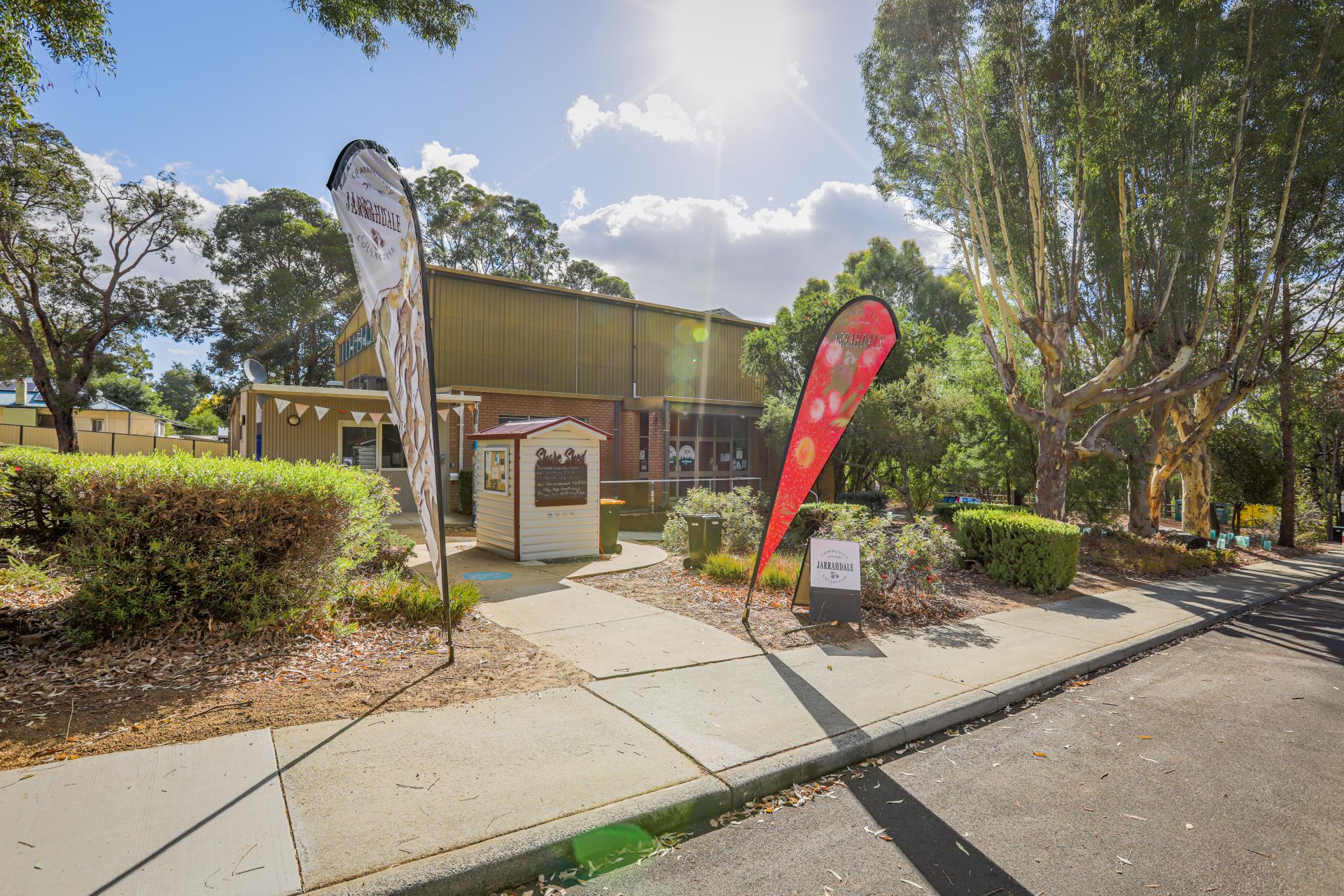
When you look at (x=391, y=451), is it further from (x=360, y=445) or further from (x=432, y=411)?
(x=432, y=411)

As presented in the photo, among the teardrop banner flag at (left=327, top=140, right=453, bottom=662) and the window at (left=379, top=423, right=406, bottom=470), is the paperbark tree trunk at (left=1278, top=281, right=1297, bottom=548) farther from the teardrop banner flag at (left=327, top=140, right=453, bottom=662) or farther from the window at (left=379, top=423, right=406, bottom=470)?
the window at (left=379, top=423, right=406, bottom=470)

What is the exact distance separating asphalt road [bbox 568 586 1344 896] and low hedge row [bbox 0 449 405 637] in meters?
4.03

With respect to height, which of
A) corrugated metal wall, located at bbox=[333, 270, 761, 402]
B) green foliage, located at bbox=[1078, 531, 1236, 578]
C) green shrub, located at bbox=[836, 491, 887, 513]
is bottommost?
green foliage, located at bbox=[1078, 531, 1236, 578]

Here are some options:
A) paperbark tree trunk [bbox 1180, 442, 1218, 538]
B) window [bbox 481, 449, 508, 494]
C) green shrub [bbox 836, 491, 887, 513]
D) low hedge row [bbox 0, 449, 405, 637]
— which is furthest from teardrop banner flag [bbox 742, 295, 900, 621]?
paperbark tree trunk [bbox 1180, 442, 1218, 538]

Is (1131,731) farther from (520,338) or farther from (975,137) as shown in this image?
(520,338)

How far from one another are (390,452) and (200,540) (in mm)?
13628

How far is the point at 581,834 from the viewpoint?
288 cm

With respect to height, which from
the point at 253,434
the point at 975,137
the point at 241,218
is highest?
the point at 241,218

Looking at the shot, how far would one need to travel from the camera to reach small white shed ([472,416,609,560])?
1035 cm

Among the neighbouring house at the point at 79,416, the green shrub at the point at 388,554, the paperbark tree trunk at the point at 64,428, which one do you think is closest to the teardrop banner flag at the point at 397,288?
the green shrub at the point at 388,554

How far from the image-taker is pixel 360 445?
693 inches

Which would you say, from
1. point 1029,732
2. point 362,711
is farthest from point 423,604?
point 1029,732

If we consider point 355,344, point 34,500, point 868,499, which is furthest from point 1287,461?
point 355,344

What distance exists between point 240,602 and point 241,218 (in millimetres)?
34554
